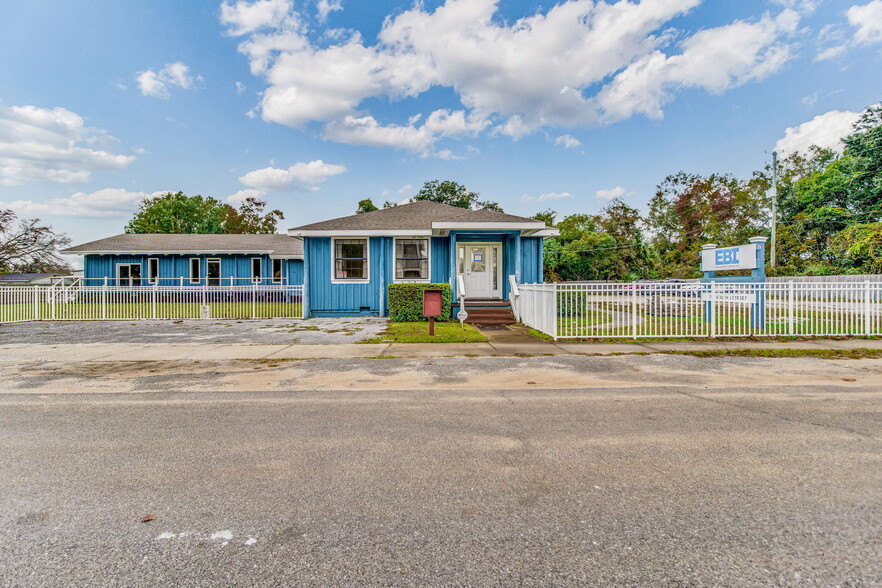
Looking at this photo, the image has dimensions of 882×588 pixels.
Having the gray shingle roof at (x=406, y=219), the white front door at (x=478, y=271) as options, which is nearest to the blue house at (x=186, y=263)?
the gray shingle roof at (x=406, y=219)

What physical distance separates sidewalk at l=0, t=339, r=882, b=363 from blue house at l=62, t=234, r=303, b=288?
14.7 metres

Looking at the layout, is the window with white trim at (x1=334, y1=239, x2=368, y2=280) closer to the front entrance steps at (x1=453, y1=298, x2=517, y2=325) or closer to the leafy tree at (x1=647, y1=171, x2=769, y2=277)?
the front entrance steps at (x1=453, y1=298, x2=517, y2=325)

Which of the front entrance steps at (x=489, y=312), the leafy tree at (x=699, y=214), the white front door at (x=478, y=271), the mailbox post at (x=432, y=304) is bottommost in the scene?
the front entrance steps at (x=489, y=312)

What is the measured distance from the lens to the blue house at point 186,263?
76.5 ft

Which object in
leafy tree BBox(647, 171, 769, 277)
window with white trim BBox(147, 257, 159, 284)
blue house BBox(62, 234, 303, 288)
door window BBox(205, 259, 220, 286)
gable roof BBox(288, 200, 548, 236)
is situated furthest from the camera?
leafy tree BBox(647, 171, 769, 277)

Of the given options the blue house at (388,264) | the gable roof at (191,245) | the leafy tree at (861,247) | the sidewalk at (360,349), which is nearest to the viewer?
the sidewalk at (360,349)

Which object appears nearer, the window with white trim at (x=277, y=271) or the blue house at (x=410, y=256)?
the blue house at (x=410, y=256)

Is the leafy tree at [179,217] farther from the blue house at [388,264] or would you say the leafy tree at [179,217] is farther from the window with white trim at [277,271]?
the blue house at [388,264]

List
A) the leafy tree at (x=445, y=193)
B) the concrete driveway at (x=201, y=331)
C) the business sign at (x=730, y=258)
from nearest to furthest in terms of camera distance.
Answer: the concrete driveway at (x=201, y=331)
the business sign at (x=730, y=258)
the leafy tree at (x=445, y=193)

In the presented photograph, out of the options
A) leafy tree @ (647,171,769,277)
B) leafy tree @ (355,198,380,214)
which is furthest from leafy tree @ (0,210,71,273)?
leafy tree @ (647,171,769,277)

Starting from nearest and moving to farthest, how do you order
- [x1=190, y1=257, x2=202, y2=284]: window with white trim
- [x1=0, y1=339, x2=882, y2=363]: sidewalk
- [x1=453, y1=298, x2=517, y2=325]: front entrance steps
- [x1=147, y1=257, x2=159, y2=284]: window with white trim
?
[x1=0, y1=339, x2=882, y2=363]: sidewalk → [x1=453, y1=298, x2=517, y2=325]: front entrance steps → [x1=147, y1=257, x2=159, y2=284]: window with white trim → [x1=190, y1=257, x2=202, y2=284]: window with white trim

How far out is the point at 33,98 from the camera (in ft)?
65.8

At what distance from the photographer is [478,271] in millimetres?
15297

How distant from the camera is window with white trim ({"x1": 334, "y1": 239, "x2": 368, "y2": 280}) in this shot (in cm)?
1527
